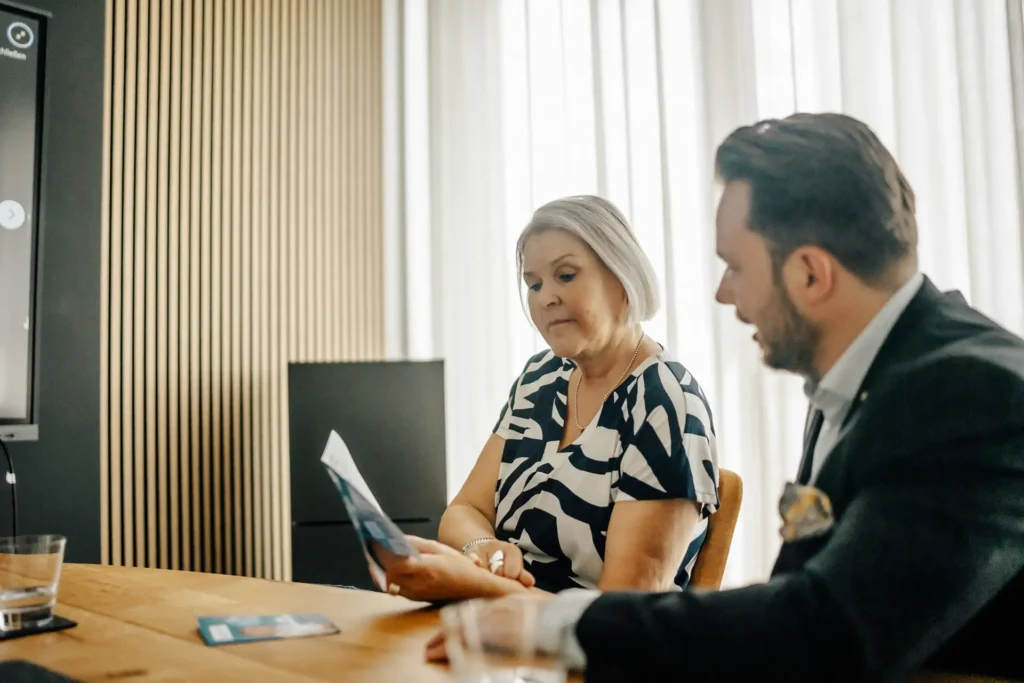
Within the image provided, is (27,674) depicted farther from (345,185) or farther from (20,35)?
(345,185)

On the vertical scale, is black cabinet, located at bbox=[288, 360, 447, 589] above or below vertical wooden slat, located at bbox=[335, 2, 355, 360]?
below

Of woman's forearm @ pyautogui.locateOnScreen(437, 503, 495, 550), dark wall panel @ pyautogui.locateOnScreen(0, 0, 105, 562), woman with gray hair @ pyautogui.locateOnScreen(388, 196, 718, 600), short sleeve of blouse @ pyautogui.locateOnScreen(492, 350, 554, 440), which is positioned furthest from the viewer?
dark wall panel @ pyautogui.locateOnScreen(0, 0, 105, 562)

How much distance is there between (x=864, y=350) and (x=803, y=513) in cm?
12

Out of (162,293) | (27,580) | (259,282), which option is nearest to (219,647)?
(27,580)

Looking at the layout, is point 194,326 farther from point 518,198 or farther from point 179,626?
point 179,626

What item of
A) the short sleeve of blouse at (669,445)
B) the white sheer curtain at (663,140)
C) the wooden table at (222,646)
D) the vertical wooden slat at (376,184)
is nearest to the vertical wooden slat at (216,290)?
the vertical wooden slat at (376,184)

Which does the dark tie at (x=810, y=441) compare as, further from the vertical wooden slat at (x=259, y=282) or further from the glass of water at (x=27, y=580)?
the vertical wooden slat at (x=259, y=282)

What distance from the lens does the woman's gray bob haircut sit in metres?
1.50

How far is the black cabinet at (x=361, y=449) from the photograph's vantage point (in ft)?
10.0

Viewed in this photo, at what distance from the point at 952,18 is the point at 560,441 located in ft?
5.78

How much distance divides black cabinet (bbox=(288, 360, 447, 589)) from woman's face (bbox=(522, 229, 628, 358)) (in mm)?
1625

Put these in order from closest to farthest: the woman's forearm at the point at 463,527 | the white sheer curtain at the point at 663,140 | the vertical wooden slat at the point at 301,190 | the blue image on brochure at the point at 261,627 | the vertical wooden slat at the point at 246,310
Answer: the blue image on brochure at the point at 261,627 → the woman's forearm at the point at 463,527 → the white sheer curtain at the point at 663,140 → the vertical wooden slat at the point at 246,310 → the vertical wooden slat at the point at 301,190

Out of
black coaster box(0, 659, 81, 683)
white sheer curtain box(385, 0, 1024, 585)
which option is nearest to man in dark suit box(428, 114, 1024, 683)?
white sheer curtain box(385, 0, 1024, 585)

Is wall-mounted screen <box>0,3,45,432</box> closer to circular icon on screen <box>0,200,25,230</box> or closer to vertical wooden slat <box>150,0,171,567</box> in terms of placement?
circular icon on screen <box>0,200,25,230</box>
